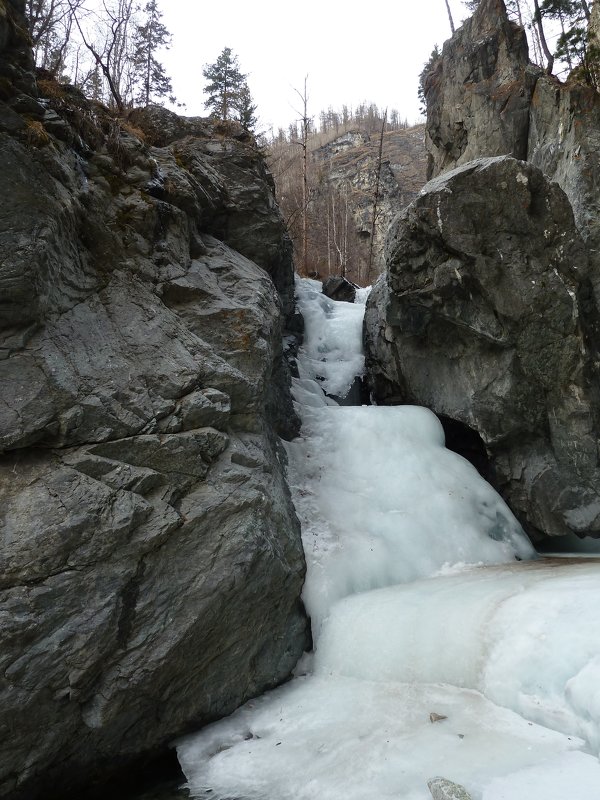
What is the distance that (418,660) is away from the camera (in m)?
4.46

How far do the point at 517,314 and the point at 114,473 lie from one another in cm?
623

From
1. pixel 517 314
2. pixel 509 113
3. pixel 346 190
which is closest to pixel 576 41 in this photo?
pixel 509 113

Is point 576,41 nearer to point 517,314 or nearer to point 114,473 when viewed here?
point 517,314

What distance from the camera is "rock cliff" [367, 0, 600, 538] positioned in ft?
23.5

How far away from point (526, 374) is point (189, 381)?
5.32 m

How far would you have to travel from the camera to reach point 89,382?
4637 millimetres

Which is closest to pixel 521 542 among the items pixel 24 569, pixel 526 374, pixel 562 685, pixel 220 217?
pixel 526 374

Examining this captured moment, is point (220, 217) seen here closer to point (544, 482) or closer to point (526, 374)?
point (526, 374)

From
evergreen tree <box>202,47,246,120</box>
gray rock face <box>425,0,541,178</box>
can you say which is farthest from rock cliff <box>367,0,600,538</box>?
evergreen tree <box>202,47,246,120</box>

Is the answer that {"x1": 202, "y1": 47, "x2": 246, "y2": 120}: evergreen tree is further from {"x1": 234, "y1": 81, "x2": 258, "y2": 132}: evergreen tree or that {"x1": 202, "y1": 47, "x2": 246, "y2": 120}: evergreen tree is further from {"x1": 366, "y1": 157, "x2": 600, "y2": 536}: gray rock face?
{"x1": 366, "y1": 157, "x2": 600, "y2": 536}: gray rock face

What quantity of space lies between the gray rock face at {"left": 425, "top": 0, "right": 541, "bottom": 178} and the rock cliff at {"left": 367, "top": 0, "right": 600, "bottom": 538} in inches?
149

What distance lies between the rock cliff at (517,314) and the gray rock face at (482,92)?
3.79m

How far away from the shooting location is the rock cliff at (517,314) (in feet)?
23.5

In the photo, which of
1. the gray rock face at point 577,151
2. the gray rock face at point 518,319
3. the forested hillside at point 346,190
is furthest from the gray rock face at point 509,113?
the forested hillside at point 346,190
